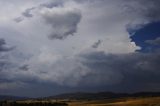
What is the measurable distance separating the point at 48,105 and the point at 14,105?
66.1 ft

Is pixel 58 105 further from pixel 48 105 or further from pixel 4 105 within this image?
pixel 4 105

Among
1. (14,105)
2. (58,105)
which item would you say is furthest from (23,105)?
(58,105)

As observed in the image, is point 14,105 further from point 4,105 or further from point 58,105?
point 58,105

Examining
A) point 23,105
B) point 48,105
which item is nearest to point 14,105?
point 23,105

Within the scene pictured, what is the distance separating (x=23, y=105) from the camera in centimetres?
18150

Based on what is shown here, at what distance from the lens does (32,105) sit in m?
183

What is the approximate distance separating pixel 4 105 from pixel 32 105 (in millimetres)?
16497

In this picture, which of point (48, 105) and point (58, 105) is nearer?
point (48, 105)

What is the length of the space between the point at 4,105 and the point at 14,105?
19.2 ft

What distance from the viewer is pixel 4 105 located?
17838cm

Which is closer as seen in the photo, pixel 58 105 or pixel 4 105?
pixel 4 105

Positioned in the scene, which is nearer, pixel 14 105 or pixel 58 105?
pixel 14 105

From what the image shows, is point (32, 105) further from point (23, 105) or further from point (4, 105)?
point (4, 105)

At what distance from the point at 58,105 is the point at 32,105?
63.1ft
